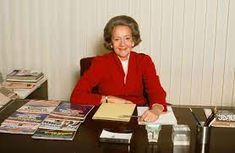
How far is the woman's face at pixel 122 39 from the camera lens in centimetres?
242

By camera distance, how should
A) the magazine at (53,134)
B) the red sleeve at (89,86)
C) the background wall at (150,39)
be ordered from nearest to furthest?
the magazine at (53,134) < the red sleeve at (89,86) < the background wall at (150,39)

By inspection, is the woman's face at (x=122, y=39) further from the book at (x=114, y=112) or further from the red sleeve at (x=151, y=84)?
the book at (x=114, y=112)

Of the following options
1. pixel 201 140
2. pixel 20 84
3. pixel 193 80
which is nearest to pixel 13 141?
pixel 201 140

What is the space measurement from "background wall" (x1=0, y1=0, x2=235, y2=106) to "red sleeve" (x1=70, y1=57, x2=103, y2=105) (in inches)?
34.2

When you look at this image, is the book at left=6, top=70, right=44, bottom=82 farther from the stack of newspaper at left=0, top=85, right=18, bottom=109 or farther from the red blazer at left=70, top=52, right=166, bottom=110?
the red blazer at left=70, top=52, right=166, bottom=110

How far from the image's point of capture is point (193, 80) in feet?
10.9

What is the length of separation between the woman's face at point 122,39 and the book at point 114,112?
0.43 meters

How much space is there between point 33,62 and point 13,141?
1.85 metres

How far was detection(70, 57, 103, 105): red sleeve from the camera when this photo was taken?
90.0 inches

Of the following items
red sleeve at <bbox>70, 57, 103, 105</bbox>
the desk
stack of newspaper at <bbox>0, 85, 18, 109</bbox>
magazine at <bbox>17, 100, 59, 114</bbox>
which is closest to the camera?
the desk

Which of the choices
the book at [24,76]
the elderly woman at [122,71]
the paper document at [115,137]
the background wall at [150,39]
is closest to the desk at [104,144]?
the paper document at [115,137]

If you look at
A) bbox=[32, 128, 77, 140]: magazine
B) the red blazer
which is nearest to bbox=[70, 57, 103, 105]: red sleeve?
the red blazer

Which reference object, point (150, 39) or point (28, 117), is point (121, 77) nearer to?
point (28, 117)

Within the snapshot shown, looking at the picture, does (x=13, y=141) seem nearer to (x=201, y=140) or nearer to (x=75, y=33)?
(x=201, y=140)
